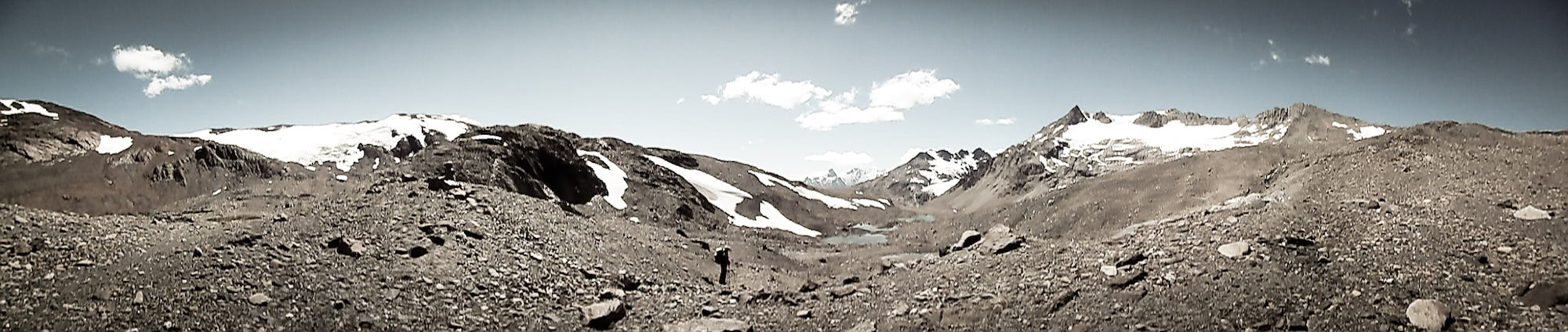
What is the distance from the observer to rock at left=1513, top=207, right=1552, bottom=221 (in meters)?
14.4

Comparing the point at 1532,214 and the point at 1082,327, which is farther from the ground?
the point at 1532,214

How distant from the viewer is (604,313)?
53.0ft

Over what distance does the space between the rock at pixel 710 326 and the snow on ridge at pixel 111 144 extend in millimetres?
65148

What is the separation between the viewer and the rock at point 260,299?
13195mm

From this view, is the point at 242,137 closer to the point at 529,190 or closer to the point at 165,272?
the point at 529,190

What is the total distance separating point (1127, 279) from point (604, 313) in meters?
12.3

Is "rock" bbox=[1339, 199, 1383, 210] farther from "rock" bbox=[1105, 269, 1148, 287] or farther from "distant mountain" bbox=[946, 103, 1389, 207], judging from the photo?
"distant mountain" bbox=[946, 103, 1389, 207]

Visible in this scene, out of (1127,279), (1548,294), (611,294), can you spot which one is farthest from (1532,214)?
(611,294)

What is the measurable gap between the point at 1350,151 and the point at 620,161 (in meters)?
57.9

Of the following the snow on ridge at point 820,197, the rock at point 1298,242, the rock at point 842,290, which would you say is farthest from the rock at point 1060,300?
the snow on ridge at point 820,197

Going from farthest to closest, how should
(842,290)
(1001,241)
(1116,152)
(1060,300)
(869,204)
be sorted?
(1116,152) → (869,204) → (1001,241) → (842,290) → (1060,300)

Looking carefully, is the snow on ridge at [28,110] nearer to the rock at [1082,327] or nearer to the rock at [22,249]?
the rock at [22,249]

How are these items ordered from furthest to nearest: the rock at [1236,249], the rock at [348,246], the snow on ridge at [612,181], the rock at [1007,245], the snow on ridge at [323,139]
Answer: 1. the snow on ridge at [323,139]
2. the snow on ridge at [612,181]
3. the rock at [1007,245]
4. the rock at [348,246]
5. the rock at [1236,249]

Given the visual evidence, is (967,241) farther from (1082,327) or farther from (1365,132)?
(1365,132)
